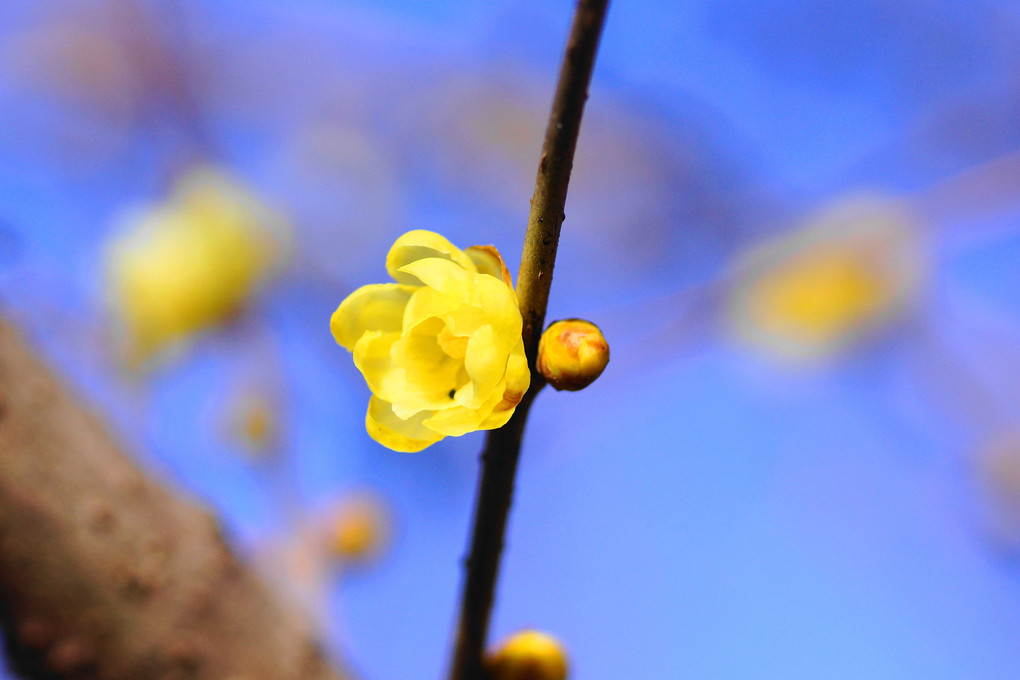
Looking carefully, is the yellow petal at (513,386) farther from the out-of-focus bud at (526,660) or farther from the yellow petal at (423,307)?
the out-of-focus bud at (526,660)

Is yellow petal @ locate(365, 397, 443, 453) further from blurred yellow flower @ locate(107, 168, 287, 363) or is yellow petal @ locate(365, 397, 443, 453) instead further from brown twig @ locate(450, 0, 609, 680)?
blurred yellow flower @ locate(107, 168, 287, 363)

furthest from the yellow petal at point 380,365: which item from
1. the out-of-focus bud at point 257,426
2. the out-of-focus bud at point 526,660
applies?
the out-of-focus bud at point 257,426

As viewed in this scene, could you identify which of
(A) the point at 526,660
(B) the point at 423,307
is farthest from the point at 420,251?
(A) the point at 526,660

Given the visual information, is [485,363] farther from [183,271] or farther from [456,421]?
[183,271]

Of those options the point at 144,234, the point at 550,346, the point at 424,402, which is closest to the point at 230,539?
the point at 424,402

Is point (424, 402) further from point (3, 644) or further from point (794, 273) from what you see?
point (794, 273)

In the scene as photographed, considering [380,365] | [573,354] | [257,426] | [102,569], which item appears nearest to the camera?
[573,354]
